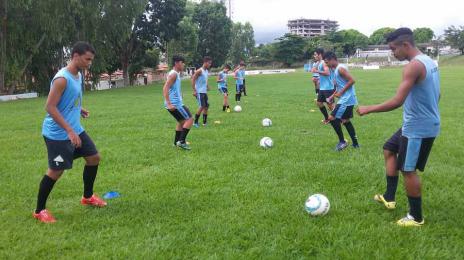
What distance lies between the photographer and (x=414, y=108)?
427 centimetres

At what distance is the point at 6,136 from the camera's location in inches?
438

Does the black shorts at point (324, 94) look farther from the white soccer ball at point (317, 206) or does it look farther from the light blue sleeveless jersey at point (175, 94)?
the white soccer ball at point (317, 206)

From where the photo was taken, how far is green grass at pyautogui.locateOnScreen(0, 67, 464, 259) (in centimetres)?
405

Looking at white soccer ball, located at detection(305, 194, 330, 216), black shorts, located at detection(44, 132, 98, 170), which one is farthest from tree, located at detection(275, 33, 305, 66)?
black shorts, located at detection(44, 132, 98, 170)

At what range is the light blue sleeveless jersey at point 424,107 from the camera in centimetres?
416

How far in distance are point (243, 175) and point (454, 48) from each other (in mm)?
100988

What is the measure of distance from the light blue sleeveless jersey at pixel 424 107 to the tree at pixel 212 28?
2369 inches

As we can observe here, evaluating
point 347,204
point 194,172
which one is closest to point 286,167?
point 194,172

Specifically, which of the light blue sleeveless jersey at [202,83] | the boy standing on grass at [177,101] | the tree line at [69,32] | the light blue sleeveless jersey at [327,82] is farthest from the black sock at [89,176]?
the tree line at [69,32]

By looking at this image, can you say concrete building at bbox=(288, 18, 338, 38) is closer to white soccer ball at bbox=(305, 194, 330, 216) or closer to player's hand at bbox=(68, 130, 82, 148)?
white soccer ball at bbox=(305, 194, 330, 216)

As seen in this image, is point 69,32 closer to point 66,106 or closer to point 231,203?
point 66,106

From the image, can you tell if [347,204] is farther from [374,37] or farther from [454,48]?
[374,37]

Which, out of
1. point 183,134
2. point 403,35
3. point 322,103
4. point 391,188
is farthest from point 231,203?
point 322,103

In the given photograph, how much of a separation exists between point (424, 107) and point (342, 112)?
4075mm
